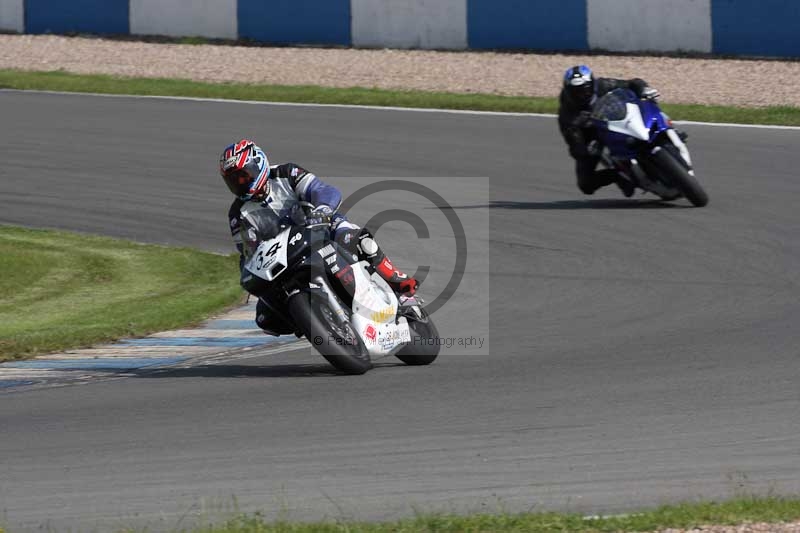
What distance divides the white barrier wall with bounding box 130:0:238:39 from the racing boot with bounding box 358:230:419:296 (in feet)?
65.3

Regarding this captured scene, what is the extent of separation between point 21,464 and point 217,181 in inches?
433

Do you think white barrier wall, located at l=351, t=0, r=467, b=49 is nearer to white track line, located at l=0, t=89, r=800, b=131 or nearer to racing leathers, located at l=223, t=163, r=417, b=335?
white track line, located at l=0, t=89, r=800, b=131

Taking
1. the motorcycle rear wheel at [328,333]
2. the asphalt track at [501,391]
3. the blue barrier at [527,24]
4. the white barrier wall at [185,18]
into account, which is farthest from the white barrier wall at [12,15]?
the motorcycle rear wheel at [328,333]

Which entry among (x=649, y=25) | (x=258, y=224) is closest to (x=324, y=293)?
(x=258, y=224)

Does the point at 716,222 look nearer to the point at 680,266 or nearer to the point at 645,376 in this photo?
the point at 680,266

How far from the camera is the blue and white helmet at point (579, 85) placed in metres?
14.9

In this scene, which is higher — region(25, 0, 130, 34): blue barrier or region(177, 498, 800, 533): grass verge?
region(25, 0, 130, 34): blue barrier

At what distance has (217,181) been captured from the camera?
1770 centimetres

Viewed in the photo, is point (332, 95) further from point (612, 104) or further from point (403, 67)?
point (612, 104)

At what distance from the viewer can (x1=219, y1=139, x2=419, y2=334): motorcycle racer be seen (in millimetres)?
8930

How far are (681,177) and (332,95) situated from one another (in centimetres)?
1002

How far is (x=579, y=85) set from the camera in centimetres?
1488

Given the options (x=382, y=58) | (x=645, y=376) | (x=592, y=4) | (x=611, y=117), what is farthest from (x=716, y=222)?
(x=382, y=58)

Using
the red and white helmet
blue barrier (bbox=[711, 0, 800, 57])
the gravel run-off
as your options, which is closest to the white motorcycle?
the red and white helmet
